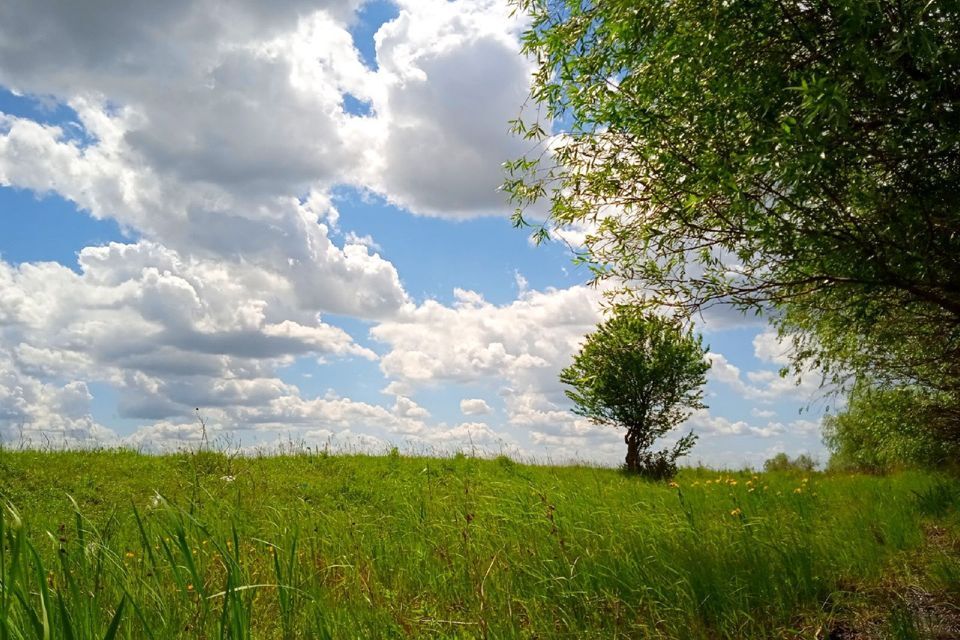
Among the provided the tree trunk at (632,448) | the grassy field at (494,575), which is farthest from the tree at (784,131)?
the tree trunk at (632,448)

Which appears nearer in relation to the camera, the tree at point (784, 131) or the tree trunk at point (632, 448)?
the tree at point (784, 131)

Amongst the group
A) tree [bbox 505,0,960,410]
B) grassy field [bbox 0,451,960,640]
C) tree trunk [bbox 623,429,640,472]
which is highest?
tree [bbox 505,0,960,410]

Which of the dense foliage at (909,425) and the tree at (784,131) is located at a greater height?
the tree at (784,131)

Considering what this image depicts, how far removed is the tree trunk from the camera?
953 inches

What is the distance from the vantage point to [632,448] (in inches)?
960

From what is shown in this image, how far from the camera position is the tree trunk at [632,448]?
24203 mm

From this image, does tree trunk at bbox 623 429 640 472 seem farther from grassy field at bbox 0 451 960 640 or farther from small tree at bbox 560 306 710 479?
grassy field at bbox 0 451 960 640

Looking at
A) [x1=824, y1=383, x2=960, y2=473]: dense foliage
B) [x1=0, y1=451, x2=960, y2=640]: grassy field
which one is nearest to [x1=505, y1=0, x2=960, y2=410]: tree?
[x1=0, y1=451, x2=960, y2=640]: grassy field

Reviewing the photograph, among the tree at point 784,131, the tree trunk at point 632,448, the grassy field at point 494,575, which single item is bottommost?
the grassy field at point 494,575

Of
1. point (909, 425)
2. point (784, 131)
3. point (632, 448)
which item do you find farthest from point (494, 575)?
point (632, 448)

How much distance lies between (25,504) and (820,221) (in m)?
15.1

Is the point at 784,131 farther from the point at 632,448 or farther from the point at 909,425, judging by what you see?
the point at 632,448

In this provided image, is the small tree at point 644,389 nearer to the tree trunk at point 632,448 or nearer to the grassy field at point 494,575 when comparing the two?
the tree trunk at point 632,448

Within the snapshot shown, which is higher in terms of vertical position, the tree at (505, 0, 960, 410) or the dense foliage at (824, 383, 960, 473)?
the tree at (505, 0, 960, 410)
